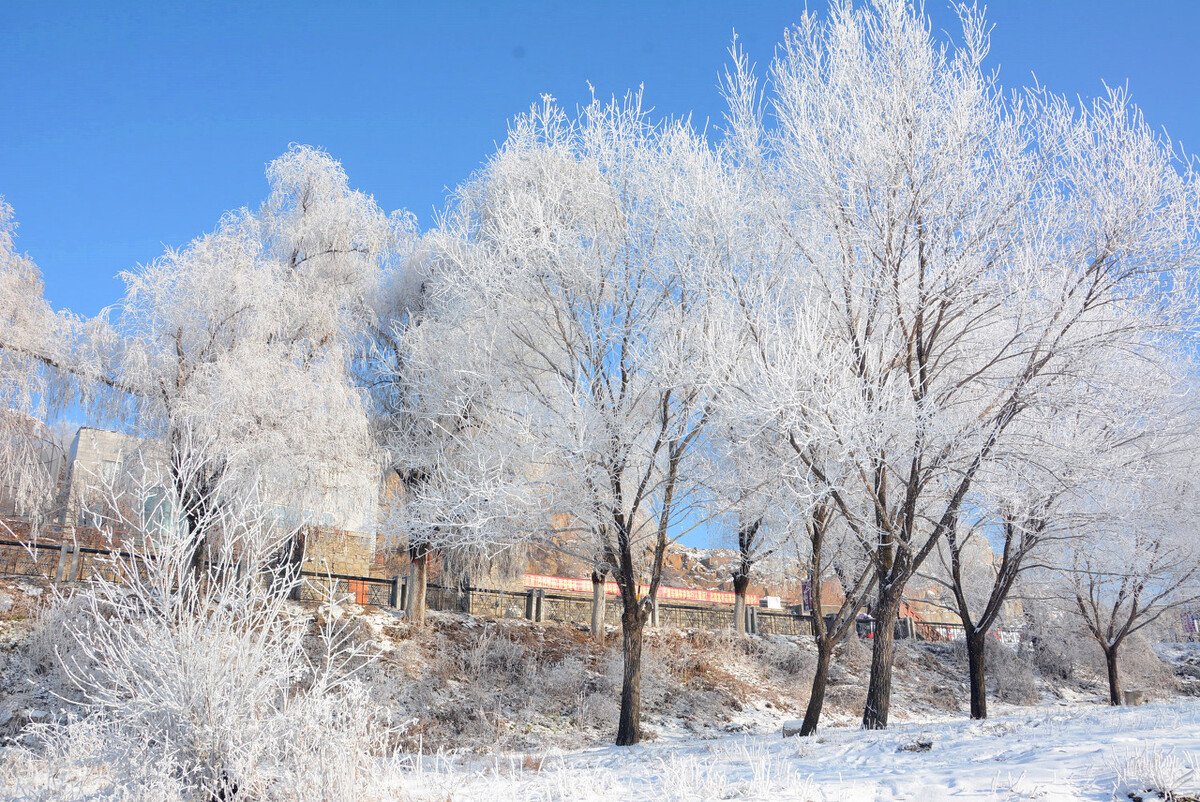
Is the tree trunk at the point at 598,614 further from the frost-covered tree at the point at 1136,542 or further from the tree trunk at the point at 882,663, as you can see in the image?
the frost-covered tree at the point at 1136,542

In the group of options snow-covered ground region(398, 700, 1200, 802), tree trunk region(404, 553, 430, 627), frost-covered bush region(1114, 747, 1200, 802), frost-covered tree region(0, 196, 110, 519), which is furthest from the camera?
tree trunk region(404, 553, 430, 627)

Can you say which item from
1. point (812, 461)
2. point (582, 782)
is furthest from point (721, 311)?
point (582, 782)

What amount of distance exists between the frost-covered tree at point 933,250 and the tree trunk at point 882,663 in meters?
0.02

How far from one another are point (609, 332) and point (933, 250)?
4.76 meters

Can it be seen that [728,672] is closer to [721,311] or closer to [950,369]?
[950,369]

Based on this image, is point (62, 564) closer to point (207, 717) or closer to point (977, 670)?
point (207, 717)

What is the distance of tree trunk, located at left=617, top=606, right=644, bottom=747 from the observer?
1130cm

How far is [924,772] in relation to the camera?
5781 mm

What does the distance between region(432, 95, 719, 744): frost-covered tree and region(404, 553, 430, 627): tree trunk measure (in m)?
5.44

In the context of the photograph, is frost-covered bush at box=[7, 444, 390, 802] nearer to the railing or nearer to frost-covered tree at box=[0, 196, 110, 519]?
the railing

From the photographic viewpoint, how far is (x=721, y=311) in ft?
32.5

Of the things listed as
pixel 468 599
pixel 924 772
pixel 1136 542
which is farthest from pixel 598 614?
pixel 924 772

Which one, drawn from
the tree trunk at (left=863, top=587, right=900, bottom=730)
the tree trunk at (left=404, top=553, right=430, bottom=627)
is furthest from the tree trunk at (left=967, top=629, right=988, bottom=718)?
the tree trunk at (left=404, top=553, right=430, bottom=627)

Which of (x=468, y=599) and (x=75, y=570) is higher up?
(x=75, y=570)
